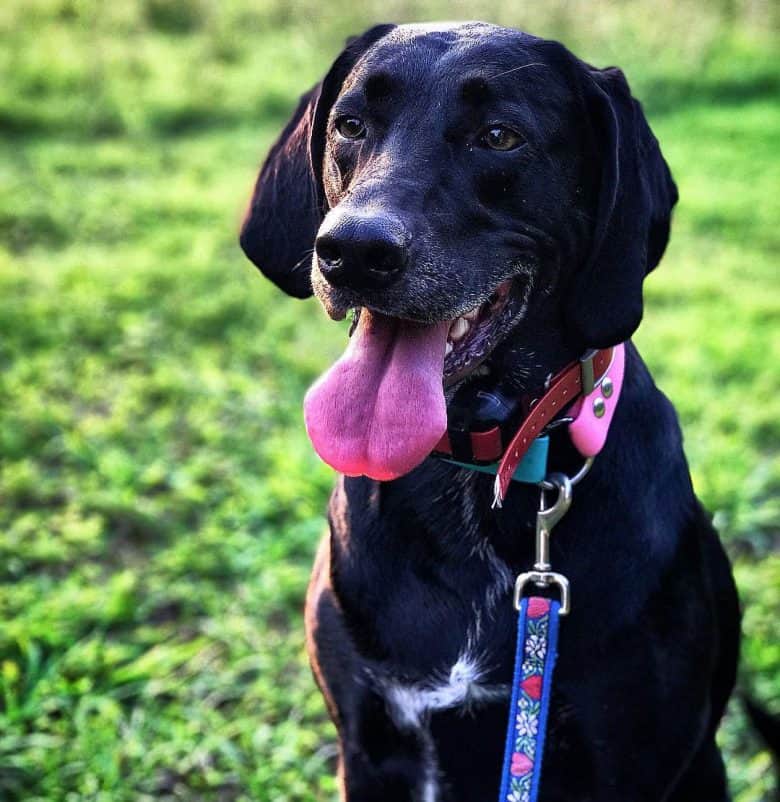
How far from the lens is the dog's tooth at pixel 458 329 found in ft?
6.32

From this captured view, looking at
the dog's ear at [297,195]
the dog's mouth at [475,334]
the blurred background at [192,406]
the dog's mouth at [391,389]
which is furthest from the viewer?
the blurred background at [192,406]

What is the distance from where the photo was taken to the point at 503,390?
201 cm

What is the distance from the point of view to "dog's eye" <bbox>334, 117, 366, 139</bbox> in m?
2.03

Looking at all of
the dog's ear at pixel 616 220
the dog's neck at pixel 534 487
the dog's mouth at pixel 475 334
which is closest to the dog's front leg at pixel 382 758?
the dog's neck at pixel 534 487

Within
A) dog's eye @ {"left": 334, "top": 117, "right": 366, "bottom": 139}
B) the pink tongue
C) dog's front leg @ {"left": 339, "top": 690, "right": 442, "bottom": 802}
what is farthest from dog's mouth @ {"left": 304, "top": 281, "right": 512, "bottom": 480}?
dog's front leg @ {"left": 339, "top": 690, "right": 442, "bottom": 802}

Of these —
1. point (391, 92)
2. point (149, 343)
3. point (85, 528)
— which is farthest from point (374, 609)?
point (149, 343)

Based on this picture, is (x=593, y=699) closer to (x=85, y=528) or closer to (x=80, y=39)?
(x=85, y=528)

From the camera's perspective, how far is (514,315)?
195 centimetres

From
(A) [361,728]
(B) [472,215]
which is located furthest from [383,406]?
(A) [361,728]

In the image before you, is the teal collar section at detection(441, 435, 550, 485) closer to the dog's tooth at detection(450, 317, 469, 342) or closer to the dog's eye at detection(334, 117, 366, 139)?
the dog's tooth at detection(450, 317, 469, 342)

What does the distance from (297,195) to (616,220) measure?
26.8 inches

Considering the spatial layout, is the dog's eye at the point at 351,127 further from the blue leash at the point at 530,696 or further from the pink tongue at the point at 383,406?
the blue leash at the point at 530,696

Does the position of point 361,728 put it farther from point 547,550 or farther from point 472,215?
point 472,215

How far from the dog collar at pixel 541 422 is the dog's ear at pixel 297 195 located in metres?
0.48
